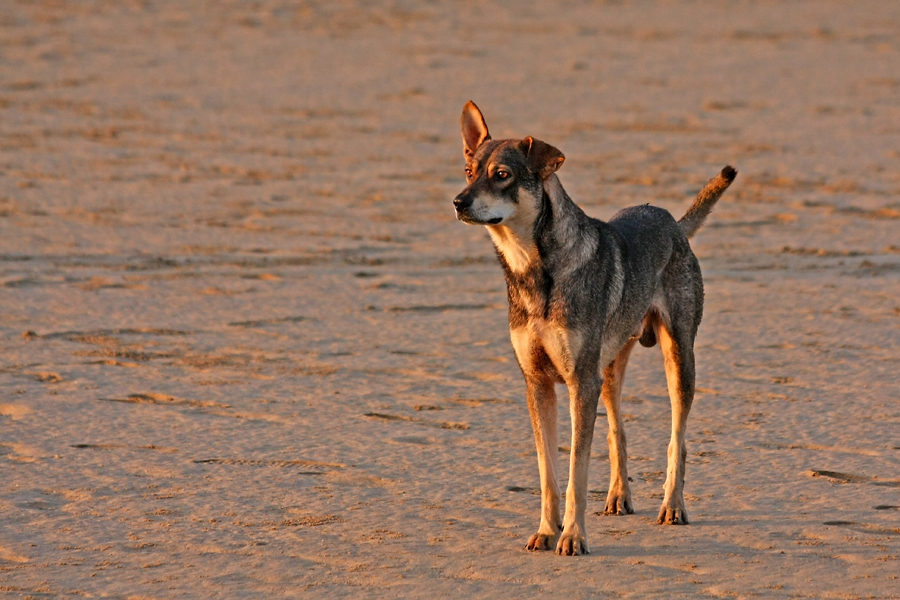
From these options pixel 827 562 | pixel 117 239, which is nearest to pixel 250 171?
pixel 117 239

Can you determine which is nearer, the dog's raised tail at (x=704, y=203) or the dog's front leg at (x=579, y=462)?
the dog's front leg at (x=579, y=462)

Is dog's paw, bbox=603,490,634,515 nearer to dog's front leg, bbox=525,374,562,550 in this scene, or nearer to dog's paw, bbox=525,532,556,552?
dog's front leg, bbox=525,374,562,550

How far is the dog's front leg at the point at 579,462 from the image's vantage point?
6.85 meters

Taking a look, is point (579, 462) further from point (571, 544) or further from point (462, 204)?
point (462, 204)

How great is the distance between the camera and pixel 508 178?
6.72 m

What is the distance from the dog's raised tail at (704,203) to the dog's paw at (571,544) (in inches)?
90.4

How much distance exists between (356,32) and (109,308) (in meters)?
14.7

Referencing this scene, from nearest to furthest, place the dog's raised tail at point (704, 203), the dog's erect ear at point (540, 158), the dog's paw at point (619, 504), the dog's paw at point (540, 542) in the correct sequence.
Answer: the dog's erect ear at point (540, 158) → the dog's paw at point (540, 542) → the dog's paw at point (619, 504) → the dog's raised tail at point (704, 203)

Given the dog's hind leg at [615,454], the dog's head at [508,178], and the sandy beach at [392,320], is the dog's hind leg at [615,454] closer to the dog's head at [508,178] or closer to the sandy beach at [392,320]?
the sandy beach at [392,320]

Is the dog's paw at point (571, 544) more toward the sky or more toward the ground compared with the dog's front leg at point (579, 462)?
more toward the ground

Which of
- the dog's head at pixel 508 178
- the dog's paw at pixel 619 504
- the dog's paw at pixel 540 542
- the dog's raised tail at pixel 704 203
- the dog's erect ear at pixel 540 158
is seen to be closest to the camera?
the dog's head at pixel 508 178

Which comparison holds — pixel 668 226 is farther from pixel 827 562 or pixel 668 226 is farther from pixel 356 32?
pixel 356 32

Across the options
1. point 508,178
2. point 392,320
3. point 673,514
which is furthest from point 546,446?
point 392,320

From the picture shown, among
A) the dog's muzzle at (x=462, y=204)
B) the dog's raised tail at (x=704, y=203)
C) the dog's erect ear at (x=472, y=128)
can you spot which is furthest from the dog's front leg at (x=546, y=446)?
the dog's raised tail at (x=704, y=203)
